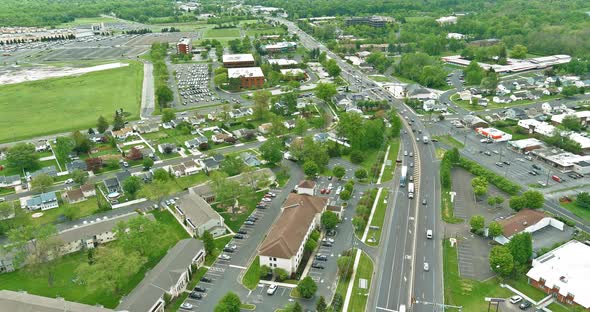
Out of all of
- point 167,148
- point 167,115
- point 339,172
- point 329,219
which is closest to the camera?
point 329,219

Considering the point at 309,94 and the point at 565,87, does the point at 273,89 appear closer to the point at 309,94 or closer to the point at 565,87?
the point at 309,94

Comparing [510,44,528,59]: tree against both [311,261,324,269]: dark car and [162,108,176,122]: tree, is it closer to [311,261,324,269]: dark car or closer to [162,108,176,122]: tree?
[162,108,176,122]: tree

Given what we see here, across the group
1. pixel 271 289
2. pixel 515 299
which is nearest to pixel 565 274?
pixel 515 299

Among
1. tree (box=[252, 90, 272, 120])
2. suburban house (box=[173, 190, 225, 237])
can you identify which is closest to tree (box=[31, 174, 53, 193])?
suburban house (box=[173, 190, 225, 237])

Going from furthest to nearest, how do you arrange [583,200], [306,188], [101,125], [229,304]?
[101,125] → [306,188] → [583,200] → [229,304]

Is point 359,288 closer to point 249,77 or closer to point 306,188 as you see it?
point 306,188

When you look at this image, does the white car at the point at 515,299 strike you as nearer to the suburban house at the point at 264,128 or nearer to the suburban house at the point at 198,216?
the suburban house at the point at 198,216

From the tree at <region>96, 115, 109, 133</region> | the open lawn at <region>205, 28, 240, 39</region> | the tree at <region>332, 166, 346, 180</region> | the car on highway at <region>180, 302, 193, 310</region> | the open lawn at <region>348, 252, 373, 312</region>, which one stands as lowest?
the car on highway at <region>180, 302, 193, 310</region>
